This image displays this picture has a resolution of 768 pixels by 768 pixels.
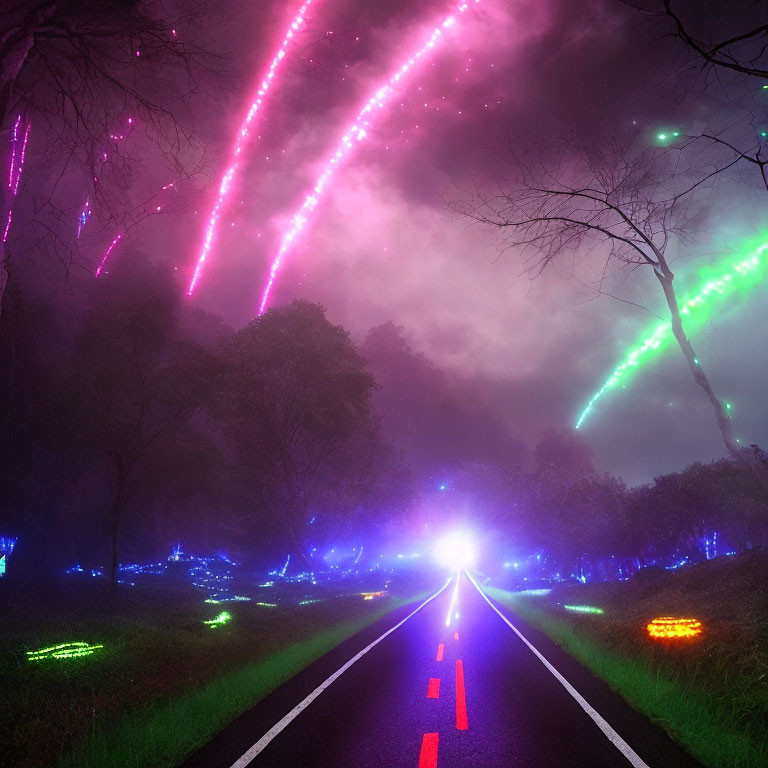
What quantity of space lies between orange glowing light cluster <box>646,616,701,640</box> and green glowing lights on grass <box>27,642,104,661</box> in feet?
47.1

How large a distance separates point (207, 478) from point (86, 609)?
13.5m

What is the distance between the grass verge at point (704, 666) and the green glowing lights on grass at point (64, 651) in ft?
35.7

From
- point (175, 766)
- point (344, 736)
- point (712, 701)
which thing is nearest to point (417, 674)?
point (344, 736)

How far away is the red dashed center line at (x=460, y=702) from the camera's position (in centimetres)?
639

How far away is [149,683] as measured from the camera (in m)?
8.44

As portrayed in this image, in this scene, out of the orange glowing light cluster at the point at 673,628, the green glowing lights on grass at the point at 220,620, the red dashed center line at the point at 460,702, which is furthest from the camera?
the green glowing lights on grass at the point at 220,620

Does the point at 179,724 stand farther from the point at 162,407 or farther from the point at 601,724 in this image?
the point at 162,407

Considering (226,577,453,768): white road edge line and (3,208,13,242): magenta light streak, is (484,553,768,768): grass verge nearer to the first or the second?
(226,577,453,768): white road edge line

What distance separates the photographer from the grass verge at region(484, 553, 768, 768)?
18.9 feet

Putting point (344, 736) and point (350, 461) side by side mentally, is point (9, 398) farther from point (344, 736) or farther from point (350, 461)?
point (344, 736)

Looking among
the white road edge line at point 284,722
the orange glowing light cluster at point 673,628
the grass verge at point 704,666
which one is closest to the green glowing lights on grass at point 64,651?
the white road edge line at point 284,722

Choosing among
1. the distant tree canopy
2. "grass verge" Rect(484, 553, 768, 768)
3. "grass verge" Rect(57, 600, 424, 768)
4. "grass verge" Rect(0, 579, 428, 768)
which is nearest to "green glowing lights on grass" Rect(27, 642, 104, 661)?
"grass verge" Rect(0, 579, 428, 768)

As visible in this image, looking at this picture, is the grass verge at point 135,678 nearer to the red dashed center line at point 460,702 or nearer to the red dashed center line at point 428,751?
the red dashed center line at point 428,751

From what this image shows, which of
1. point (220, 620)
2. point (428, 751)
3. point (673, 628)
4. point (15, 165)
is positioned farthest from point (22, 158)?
point (673, 628)
